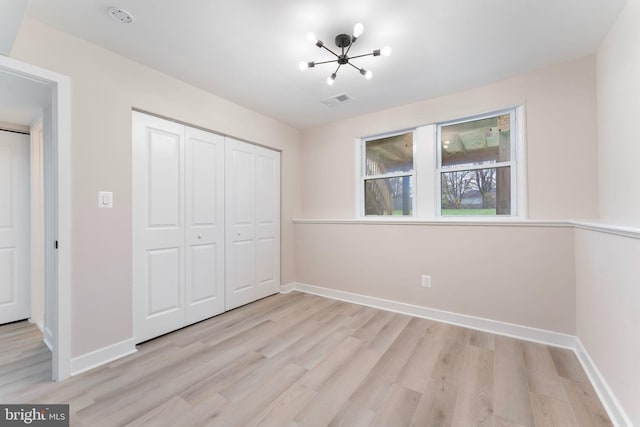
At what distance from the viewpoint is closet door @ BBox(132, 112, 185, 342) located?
2.38 meters

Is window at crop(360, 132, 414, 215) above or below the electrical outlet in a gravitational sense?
above

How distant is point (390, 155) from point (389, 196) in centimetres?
54

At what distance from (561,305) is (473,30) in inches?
93.9

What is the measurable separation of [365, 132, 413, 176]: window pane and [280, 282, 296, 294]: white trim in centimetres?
199

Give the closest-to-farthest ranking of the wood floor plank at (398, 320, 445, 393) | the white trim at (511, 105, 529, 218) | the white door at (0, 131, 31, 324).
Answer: the wood floor plank at (398, 320, 445, 393)
the white trim at (511, 105, 529, 218)
the white door at (0, 131, 31, 324)

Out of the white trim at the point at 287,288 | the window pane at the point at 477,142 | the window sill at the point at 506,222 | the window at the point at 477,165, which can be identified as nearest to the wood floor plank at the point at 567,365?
the window sill at the point at 506,222

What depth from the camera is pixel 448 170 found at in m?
3.01

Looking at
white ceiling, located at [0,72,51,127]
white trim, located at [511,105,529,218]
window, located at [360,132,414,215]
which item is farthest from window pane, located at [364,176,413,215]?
white ceiling, located at [0,72,51,127]

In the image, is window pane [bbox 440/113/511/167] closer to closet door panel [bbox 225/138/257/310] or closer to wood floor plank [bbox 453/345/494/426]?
wood floor plank [bbox 453/345/494/426]

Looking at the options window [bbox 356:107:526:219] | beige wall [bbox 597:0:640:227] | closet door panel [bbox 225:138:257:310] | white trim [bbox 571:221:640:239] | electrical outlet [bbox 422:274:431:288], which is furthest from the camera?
closet door panel [bbox 225:138:257:310]

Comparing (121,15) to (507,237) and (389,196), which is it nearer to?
(389,196)

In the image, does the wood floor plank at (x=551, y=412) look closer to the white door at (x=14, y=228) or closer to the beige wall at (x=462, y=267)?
the beige wall at (x=462, y=267)

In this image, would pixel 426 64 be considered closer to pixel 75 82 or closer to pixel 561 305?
pixel 561 305

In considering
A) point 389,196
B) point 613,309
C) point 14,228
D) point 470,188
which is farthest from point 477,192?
point 14,228
